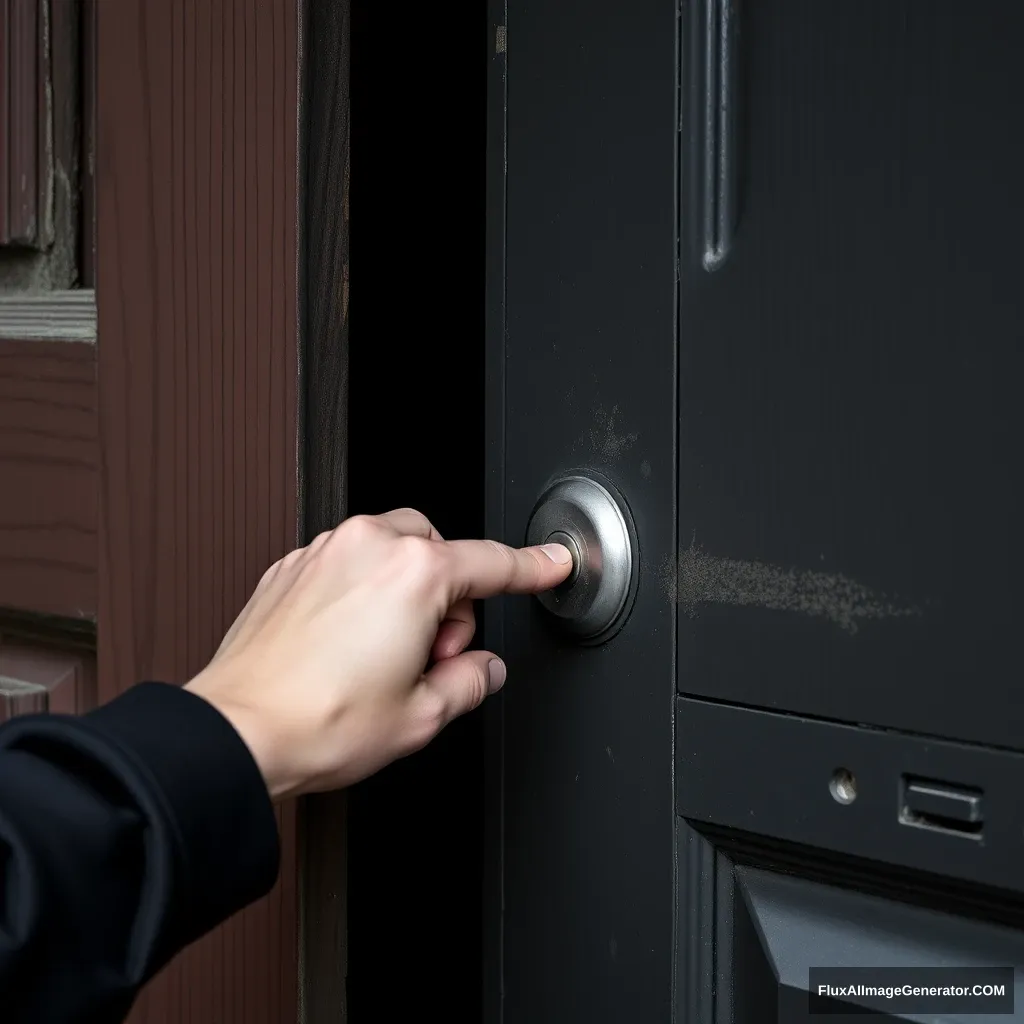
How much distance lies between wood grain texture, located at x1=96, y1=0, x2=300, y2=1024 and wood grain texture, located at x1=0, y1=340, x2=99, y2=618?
0.02 m

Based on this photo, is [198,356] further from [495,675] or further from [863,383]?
[863,383]

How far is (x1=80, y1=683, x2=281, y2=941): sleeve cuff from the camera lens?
0.52m

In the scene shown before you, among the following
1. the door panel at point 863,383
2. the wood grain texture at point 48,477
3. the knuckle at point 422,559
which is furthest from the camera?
the wood grain texture at point 48,477

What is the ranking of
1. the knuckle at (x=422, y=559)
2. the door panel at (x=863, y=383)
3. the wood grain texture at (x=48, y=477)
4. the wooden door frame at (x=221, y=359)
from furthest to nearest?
the wood grain texture at (x=48, y=477) → the wooden door frame at (x=221, y=359) → the knuckle at (x=422, y=559) → the door panel at (x=863, y=383)

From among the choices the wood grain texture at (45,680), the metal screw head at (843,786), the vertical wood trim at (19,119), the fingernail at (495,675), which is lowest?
the wood grain texture at (45,680)

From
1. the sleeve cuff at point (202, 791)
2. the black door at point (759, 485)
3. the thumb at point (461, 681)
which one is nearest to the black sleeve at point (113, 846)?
the sleeve cuff at point (202, 791)

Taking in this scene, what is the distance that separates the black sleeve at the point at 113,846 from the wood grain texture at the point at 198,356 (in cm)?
18

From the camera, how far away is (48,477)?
0.82m

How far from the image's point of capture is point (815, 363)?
1.79 ft

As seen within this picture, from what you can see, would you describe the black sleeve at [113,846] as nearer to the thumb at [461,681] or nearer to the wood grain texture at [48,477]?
the thumb at [461,681]

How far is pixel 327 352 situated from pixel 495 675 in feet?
0.70

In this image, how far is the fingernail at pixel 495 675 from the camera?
0.64 meters

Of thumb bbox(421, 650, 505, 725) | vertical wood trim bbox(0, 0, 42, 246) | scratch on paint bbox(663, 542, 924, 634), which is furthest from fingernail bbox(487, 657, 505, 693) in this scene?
vertical wood trim bbox(0, 0, 42, 246)

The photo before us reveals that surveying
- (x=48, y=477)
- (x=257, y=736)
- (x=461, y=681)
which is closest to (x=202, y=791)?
(x=257, y=736)
